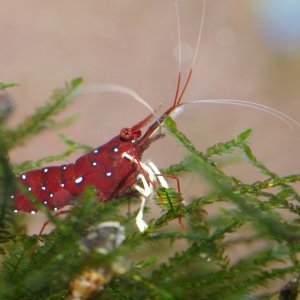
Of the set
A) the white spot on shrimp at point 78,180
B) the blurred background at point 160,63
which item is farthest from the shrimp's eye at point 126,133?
the blurred background at point 160,63

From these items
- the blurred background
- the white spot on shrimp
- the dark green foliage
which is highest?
the blurred background

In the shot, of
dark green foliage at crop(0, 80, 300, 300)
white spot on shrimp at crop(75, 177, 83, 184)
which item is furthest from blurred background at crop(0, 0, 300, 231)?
dark green foliage at crop(0, 80, 300, 300)

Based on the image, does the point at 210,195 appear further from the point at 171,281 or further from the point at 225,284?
the point at 171,281

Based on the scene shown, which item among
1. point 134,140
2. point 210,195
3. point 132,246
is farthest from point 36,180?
point 132,246

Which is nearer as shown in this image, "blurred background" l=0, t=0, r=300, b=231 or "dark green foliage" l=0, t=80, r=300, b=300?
"dark green foliage" l=0, t=80, r=300, b=300

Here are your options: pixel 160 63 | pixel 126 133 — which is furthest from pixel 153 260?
pixel 160 63

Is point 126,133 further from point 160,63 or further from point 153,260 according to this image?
point 160,63

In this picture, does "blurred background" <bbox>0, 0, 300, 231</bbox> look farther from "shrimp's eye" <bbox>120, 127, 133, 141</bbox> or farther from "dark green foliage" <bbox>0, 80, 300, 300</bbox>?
"dark green foliage" <bbox>0, 80, 300, 300</bbox>
